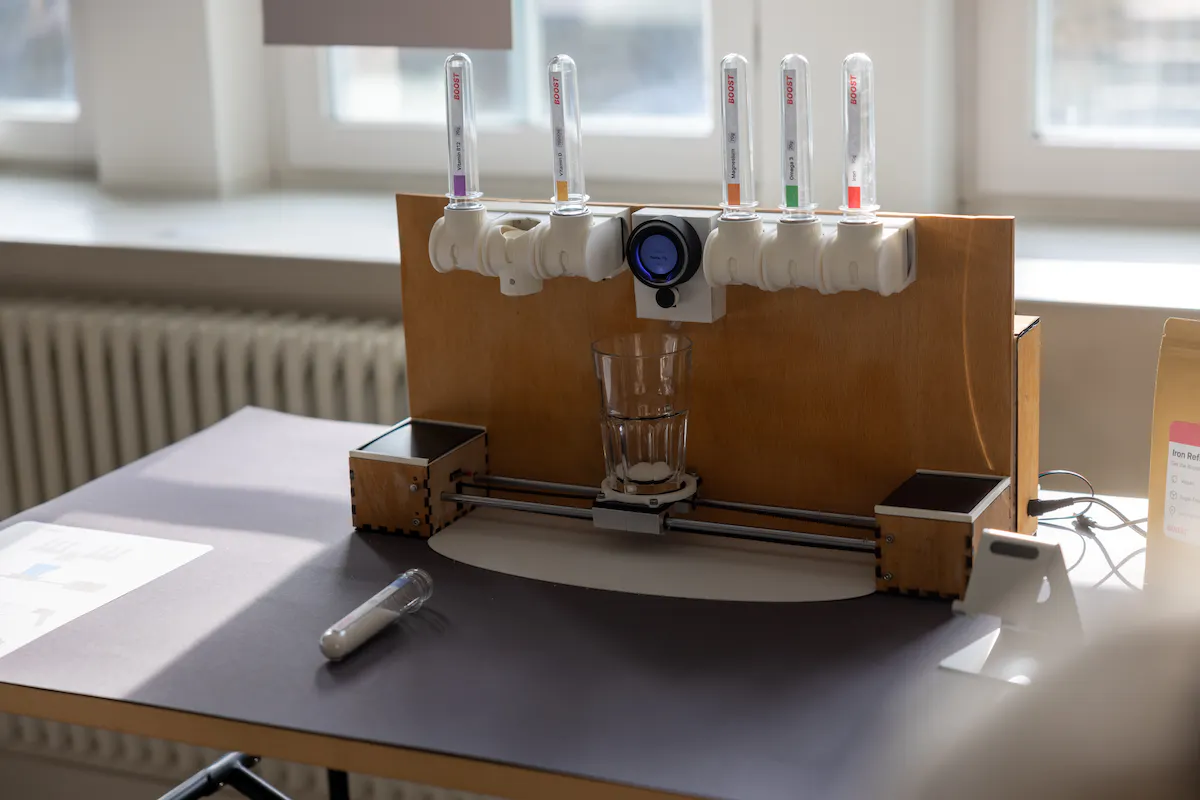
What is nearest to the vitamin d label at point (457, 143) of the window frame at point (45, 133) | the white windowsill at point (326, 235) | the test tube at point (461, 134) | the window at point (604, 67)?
Answer: the test tube at point (461, 134)

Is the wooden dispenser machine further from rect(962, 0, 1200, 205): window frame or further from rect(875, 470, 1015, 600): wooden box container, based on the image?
rect(962, 0, 1200, 205): window frame

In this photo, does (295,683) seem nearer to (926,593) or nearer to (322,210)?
(926,593)

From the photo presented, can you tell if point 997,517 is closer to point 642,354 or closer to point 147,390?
point 642,354

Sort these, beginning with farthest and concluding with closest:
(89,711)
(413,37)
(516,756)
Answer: (413,37) → (89,711) → (516,756)

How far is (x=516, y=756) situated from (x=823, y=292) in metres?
0.53

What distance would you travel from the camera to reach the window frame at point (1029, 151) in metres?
2.16

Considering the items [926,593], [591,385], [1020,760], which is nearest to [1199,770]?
[1020,760]

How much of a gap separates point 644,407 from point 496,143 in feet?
4.30

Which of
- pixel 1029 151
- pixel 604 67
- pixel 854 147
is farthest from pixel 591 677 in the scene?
pixel 604 67

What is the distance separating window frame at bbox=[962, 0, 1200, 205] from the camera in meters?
2.16

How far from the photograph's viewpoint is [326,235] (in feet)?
8.04

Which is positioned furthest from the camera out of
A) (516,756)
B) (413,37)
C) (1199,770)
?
(413,37)

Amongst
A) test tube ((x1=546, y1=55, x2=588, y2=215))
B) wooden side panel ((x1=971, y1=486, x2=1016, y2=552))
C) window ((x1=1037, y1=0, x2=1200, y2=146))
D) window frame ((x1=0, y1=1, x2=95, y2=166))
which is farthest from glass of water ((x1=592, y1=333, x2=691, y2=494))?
window frame ((x1=0, y1=1, x2=95, y2=166))

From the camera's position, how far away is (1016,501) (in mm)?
1396
